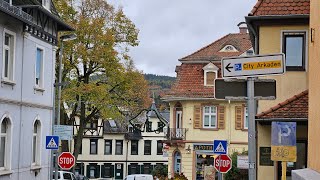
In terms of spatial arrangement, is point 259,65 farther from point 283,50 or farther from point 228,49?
point 228,49

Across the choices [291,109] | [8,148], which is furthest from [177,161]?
[291,109]

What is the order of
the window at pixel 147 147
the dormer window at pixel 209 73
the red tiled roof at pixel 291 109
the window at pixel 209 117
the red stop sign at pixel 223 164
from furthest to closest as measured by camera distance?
the window at pixel 147 147, the window at pixel 209 117, the dormer window at pixel 209 73, the red stop sign at pixel 223 164, the red tiled roof at pixel 291 109

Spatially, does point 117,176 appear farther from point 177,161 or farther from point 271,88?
point 271,88

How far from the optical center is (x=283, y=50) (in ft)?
67.8

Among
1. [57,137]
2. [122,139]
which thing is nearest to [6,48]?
[57,137]

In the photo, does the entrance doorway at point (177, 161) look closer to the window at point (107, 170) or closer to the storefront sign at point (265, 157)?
the storefront sign at point (265, 157)

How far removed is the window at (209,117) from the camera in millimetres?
45656

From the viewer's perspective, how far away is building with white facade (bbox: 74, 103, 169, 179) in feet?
256

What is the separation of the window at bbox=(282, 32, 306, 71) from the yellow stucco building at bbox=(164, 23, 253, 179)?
2389cm

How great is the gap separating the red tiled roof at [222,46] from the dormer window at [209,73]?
0.65 m

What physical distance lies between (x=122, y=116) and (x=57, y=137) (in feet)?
61.2

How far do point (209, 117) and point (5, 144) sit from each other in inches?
943

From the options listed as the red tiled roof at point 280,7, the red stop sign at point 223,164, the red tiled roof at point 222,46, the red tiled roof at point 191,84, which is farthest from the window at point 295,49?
the red tiled roof at point 191,84

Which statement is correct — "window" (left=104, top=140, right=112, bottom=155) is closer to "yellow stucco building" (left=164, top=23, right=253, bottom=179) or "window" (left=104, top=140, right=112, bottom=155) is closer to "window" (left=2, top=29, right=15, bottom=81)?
"yellow stucco building" (left=164, top=23, right=253, bottom=179)
